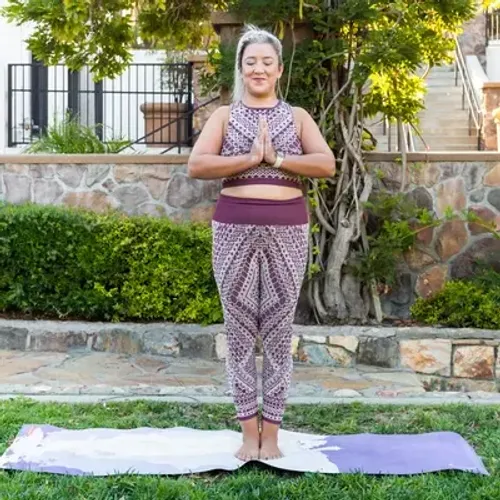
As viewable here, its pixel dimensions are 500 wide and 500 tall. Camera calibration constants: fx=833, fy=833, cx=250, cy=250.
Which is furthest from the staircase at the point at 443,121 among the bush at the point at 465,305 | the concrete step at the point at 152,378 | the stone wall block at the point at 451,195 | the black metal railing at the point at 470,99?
the concrete step at the point at 152,378

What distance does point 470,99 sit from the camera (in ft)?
48.1

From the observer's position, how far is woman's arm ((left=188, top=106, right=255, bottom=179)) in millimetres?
3529

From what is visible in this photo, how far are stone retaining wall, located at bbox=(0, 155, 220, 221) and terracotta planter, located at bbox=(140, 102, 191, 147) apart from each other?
311 centimetres

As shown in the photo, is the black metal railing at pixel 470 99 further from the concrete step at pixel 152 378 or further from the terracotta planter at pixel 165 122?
the concrete step at pixel 152 378

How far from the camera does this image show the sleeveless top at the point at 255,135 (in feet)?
11.8

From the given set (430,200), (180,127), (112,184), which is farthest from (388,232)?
(180,127)

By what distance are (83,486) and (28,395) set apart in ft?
6.21

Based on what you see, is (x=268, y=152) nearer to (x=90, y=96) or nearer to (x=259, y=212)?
(x=259, y=212)

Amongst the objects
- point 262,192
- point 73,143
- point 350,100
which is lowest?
point 262,192

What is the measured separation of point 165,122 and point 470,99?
5.96 m

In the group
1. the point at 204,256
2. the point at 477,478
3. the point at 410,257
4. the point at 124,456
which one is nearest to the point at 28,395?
the point at 124,456

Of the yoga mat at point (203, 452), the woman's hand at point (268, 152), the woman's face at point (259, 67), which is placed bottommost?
the yoga mat at point (203, 452)

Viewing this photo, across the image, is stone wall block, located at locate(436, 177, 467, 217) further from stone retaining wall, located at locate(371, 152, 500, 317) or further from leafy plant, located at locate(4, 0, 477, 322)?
leafy plant, located at locate(4, 0, 477, 322)

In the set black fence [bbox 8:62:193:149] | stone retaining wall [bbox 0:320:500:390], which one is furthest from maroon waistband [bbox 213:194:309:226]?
black fence [bbox 8:62:193:149]
